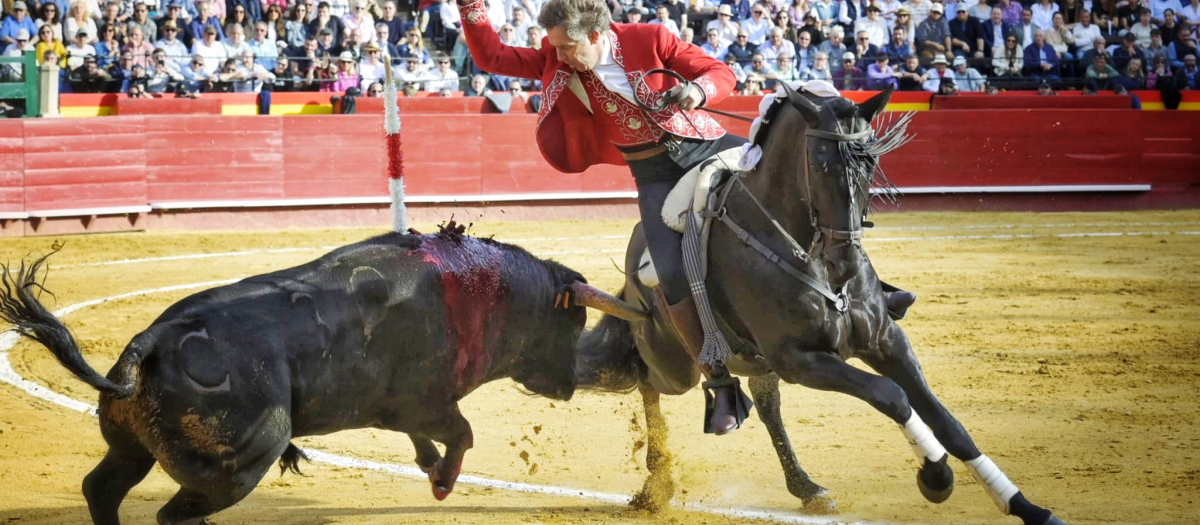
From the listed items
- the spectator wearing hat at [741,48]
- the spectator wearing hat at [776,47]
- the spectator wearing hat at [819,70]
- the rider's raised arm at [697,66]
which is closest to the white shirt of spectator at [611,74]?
the rider's raised arm at [697,66]

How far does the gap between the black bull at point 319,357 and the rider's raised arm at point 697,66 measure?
77 centimetres

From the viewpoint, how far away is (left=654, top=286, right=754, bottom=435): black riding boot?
4172mm

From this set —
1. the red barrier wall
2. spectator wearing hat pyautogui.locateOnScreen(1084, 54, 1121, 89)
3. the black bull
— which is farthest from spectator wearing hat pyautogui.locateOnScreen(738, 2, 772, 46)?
the black bull

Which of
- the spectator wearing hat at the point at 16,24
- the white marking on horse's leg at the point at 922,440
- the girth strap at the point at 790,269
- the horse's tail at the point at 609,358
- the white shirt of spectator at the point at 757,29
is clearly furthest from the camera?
the white shirt of spectator at the point at 757,29

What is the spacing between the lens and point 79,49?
1212 centimetres

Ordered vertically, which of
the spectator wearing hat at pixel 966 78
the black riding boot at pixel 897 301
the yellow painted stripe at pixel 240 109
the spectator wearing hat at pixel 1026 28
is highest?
the spectator wearing hat at pixel 1026 28

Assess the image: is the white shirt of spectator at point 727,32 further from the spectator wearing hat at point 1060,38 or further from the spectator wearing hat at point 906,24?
the spectator wearing hat at point 1060,38

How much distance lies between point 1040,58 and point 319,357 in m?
13.1

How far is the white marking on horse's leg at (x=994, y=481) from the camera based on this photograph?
3770 mm

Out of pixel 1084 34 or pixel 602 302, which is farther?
pixel 1084 34

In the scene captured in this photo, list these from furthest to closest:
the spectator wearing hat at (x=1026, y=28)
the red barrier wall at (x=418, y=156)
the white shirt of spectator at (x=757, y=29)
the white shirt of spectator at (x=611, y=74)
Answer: the spectator wearing hat at (x=1026, y=28) < the white shirt of spectator at (x=757, y=29) < the red barrier wall at (x=418, y=156) < the white shirt of spectator at (x=611, y=74)

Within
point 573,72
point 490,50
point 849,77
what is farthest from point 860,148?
point 849,77

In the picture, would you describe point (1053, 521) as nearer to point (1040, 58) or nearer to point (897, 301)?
point (897, 301)

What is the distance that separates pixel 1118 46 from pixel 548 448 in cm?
1260
